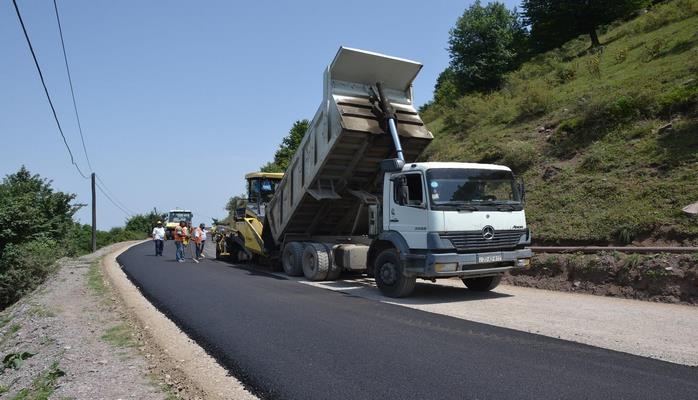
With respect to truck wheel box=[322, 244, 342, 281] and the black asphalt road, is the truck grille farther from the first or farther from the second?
truck wheel box=[322, 244, 342, 281]

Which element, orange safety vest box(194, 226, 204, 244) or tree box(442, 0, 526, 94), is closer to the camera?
orange safety vest box(194, 226, 204, 244)

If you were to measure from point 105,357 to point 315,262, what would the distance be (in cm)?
627

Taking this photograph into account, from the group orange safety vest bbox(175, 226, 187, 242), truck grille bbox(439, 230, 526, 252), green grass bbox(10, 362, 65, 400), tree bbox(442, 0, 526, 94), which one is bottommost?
green grass bbox(10, 362, 65, 400)

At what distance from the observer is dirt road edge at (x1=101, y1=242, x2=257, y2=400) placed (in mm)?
4527

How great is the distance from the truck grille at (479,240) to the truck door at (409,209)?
18.4 inches

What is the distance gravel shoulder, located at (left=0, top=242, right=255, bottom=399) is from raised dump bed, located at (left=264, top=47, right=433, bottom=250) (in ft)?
14.7

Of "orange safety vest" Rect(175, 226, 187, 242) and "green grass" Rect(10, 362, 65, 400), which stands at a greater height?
"orange safety vest" Rect(175, 226, 187, 242)

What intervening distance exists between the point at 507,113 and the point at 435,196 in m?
13.9

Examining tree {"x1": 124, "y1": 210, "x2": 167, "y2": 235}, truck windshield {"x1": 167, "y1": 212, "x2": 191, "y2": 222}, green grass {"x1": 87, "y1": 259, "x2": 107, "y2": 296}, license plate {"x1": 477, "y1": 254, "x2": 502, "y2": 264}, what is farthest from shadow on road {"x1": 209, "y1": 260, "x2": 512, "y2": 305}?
tree {"x1": 124, "y1": 210, "x2": 167, "y2": 235}

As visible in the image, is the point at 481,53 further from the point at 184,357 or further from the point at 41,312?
the point at 184,357

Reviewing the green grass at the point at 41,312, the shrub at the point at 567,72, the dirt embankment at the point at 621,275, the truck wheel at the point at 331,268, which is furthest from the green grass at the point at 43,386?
the shrub at the point at 567,72

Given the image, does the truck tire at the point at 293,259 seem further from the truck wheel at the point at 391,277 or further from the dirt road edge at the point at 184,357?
the dirt road edge at the point at 184,357

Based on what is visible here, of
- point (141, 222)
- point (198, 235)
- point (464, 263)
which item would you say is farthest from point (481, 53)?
point (141, 222)

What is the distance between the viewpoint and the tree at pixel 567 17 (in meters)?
29.9
